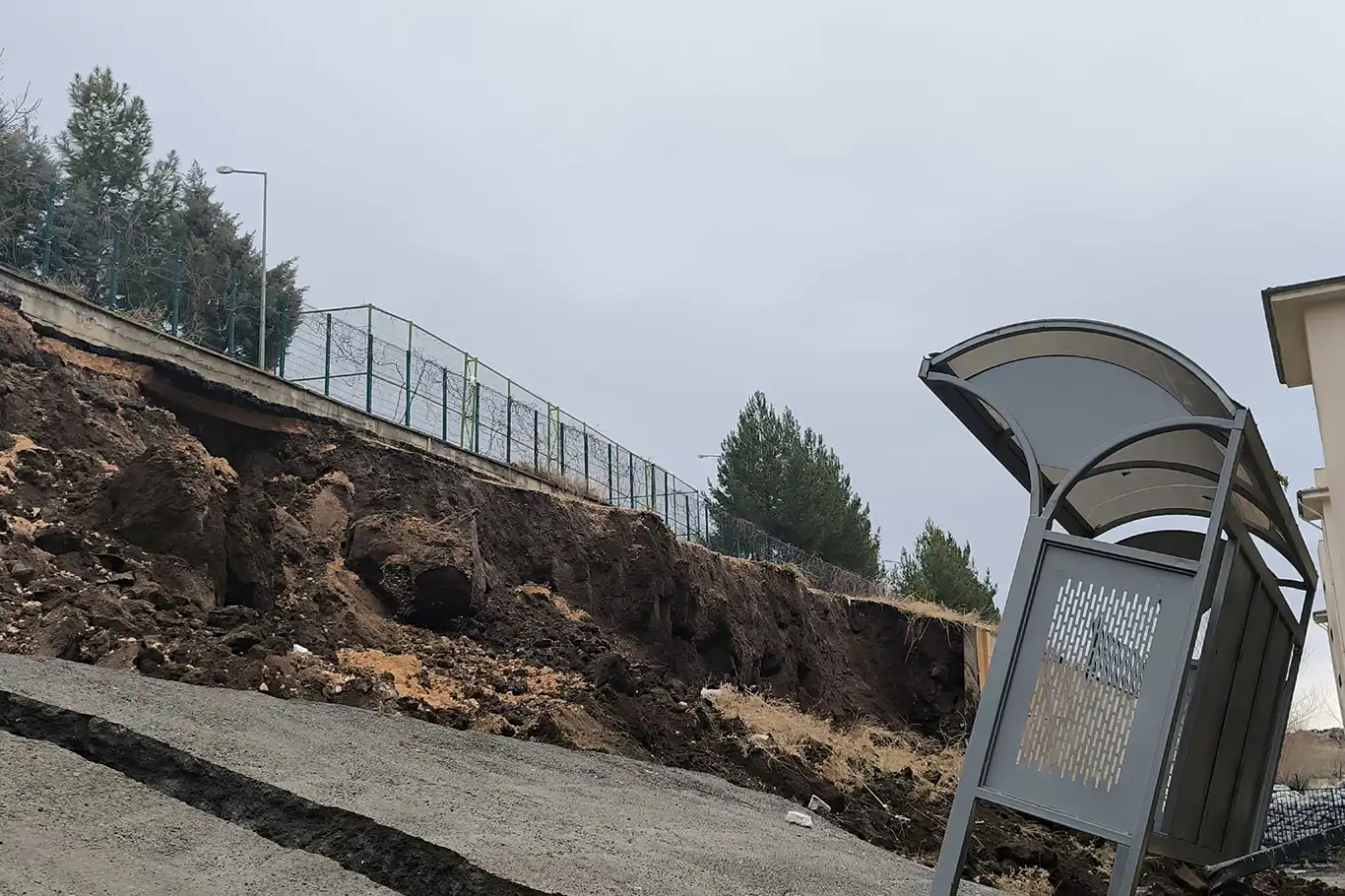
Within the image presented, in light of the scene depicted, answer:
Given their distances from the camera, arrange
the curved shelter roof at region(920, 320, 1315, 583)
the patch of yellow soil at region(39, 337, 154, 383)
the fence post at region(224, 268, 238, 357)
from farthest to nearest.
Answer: the fence post at region(224, 268, 238, 357), the patch of yellow soil at region(39, 337, 154, 383), the curved shelter roof at region(920, 320, 1315, 583)

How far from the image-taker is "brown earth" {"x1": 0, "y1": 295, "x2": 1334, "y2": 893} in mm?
9219

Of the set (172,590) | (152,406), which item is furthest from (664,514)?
(172,590)

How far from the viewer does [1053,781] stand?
5.29 meters

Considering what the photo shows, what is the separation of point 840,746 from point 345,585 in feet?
26.3

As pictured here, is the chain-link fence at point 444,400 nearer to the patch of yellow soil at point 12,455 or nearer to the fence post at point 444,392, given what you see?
the fence post at point 444,392

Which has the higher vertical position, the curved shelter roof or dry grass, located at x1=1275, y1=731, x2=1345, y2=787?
the curved shelter roof

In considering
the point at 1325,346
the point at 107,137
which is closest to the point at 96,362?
the point at 1325,346

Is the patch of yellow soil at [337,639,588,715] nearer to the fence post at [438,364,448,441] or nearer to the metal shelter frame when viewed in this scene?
the metal shelter frame

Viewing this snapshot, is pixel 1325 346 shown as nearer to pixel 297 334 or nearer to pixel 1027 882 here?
pixel 1027 882

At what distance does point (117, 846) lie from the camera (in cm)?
515

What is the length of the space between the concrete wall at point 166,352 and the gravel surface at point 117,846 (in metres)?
7.13

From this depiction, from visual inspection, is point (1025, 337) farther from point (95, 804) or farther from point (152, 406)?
point (152, 406)

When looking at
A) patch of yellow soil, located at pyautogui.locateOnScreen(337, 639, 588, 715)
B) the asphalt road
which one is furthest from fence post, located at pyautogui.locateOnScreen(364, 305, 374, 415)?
the asphalt road

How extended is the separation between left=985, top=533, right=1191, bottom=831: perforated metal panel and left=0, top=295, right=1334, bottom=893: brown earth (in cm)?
532
